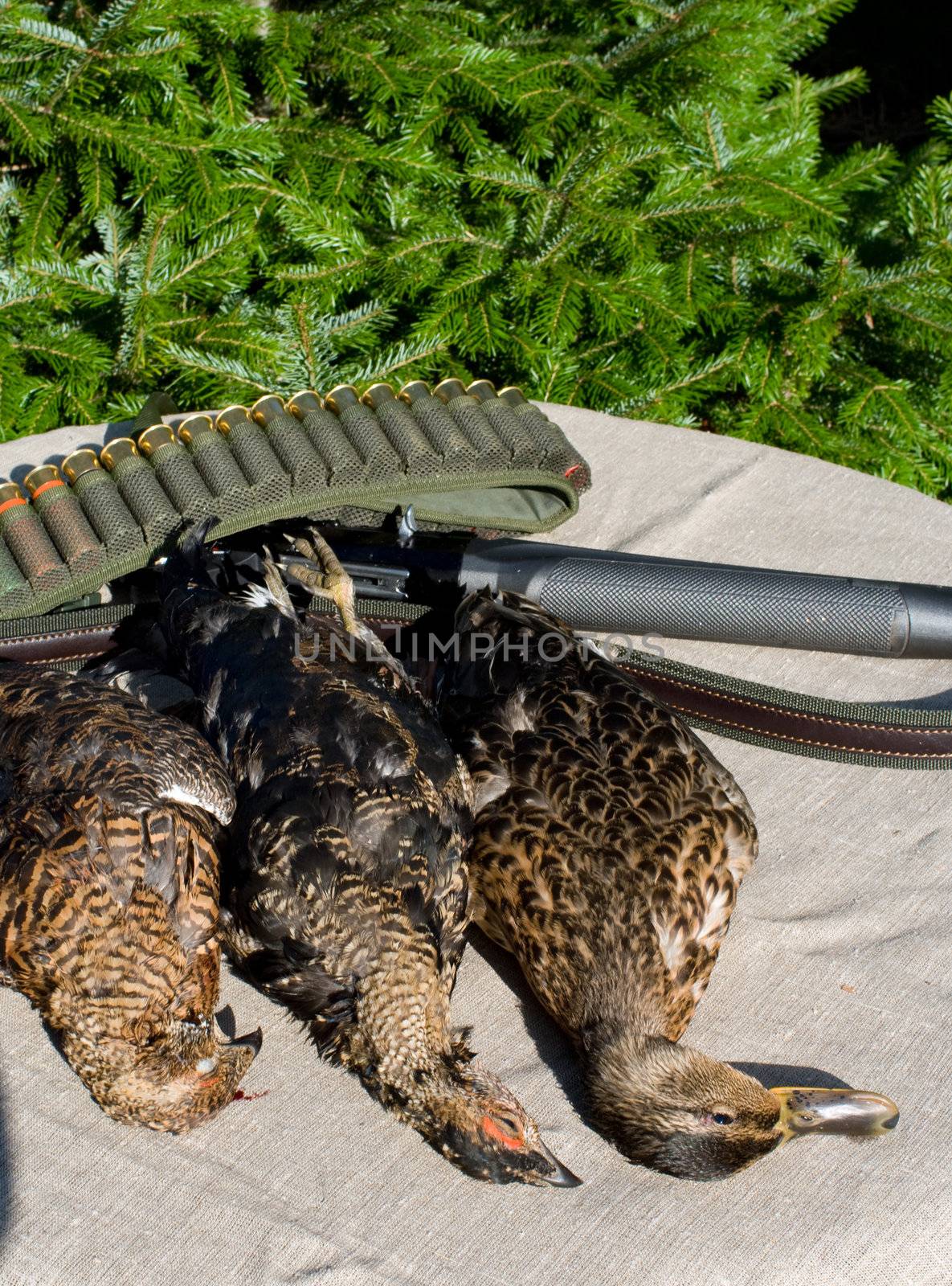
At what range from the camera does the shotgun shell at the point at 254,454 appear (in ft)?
12.5

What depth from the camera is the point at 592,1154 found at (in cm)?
246

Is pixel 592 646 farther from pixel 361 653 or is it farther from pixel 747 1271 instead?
pixel 747 1271

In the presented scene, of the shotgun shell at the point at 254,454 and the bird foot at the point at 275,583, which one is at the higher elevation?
the shotgun shell at the point at 254,454

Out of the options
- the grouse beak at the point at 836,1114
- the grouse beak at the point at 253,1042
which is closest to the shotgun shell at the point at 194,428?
the grouse beak at the point at 253,1042

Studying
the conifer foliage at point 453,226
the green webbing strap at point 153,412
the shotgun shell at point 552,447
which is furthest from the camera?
the conifer foliage at point 453,226

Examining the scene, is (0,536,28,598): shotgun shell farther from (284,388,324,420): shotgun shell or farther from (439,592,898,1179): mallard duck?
(439,592,898,1179): mallard duck

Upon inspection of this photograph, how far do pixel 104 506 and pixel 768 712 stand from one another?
2.01 metres

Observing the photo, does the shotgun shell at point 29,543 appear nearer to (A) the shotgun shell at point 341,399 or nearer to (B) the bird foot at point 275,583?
(B) the bird foot at point 275,583

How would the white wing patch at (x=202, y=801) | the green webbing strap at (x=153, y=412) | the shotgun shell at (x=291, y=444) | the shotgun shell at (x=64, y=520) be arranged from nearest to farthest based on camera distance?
1. the white wing patch at (x=202, y=801)
2. the shotgun shell at (x=64, y=520)
3. the shotgun shell at (x=291, y=444)
4. the green webbing strap at (x=153, y=412)

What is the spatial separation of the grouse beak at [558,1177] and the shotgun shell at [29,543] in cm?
214

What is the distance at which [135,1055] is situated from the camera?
97.7 inches

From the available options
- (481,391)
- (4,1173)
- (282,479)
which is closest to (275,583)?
(282,479)

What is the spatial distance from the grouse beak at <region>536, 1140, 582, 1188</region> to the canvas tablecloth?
0.13 feet

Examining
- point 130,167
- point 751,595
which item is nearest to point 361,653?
point 751,595
